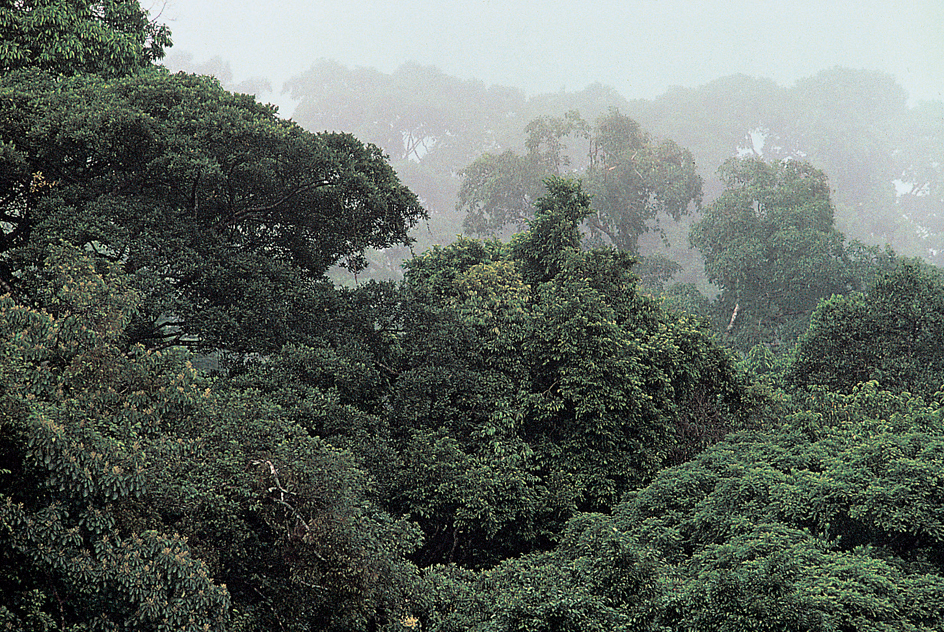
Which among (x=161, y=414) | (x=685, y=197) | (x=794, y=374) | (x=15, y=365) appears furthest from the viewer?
(x=685, y=197)

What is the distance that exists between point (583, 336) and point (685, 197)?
23082mm

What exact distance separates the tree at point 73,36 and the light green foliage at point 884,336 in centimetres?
1761

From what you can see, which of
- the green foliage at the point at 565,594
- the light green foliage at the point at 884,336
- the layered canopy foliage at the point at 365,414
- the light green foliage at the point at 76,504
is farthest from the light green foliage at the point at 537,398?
the light green foliage at the point at 76,504

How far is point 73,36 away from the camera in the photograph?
13758mm

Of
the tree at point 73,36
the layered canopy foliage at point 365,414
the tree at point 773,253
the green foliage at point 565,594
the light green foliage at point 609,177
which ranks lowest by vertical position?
the green foliage at point 565,594

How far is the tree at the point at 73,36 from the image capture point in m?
13.2

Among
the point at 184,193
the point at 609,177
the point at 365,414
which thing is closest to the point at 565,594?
the point at 365,414

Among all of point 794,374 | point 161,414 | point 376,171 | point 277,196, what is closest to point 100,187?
point 277,196

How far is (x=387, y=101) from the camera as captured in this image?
188 ft

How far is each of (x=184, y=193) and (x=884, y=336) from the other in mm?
16985

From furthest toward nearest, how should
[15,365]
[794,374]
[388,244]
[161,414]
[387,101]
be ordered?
[387,101] → [794,374] → [388,244] → [161,414] → [15,365]

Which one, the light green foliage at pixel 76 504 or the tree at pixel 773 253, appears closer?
the light green foliage at pixel 76 504

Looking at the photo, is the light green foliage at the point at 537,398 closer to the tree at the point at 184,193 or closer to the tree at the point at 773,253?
the tree at the point at 184,193

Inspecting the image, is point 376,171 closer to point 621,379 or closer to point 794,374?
point 621,379
